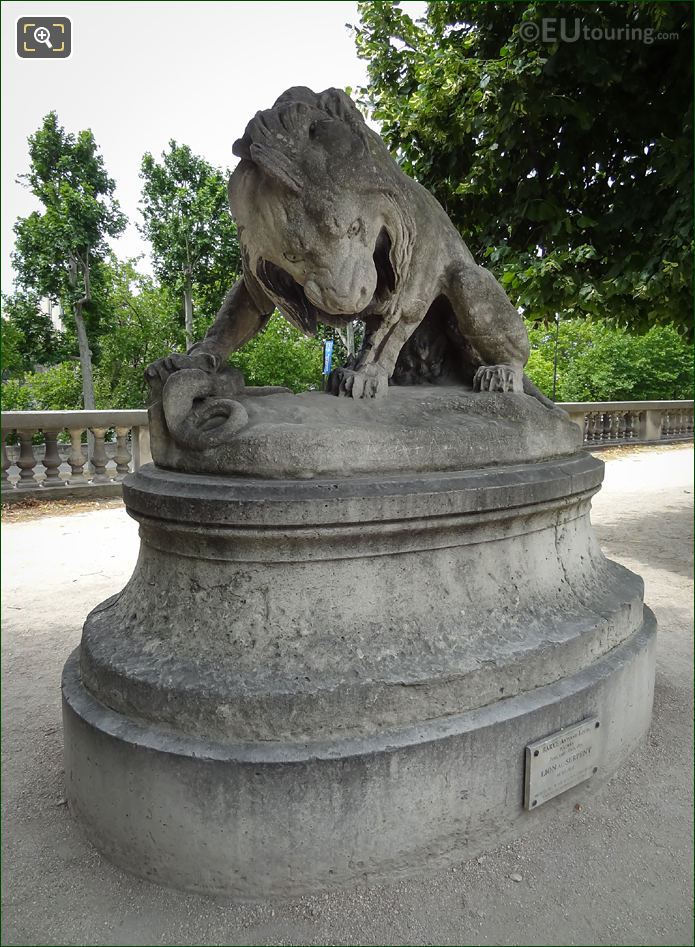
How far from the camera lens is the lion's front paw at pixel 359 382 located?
8.25 feet

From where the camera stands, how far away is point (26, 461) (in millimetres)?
7840

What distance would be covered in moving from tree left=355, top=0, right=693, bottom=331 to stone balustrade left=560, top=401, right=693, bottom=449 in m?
7.18

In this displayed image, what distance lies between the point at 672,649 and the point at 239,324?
293cm

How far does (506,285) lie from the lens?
5.23 metres

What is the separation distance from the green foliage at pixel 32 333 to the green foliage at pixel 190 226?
452 cm

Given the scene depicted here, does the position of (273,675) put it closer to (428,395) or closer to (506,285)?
(428,395)

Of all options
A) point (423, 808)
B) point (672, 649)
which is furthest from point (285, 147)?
point (672, 649)

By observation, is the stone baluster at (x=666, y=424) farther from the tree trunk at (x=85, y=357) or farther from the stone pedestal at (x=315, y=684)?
the tree trunk at (x=85, y=357)

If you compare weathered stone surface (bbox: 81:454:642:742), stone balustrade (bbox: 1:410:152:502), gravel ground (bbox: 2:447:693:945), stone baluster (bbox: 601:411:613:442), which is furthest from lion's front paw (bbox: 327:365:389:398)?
stone baluster (bbox: 601:411:613:442)

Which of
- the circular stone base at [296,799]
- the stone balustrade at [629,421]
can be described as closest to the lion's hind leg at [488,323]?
the circular stone base at [296,799]

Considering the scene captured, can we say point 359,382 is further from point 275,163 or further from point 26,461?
point 26,461

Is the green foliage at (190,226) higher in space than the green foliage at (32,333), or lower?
higher

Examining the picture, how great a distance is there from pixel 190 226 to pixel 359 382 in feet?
74.5

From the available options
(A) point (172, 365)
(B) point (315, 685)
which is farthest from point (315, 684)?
(A) point (172, 365)
